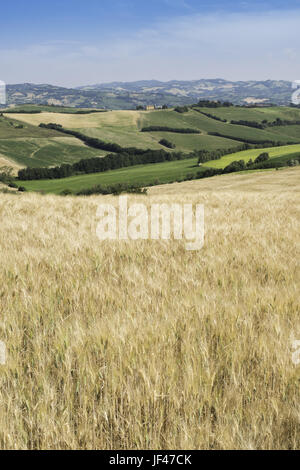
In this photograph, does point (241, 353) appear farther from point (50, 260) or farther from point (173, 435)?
point (50, 260)

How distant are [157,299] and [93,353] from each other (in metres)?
1.04

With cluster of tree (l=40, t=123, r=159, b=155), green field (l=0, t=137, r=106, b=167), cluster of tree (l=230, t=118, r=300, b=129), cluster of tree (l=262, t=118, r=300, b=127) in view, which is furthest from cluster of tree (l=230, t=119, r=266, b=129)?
green field (l=0, t=137, r=106, b=167)

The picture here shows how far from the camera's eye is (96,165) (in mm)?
114875

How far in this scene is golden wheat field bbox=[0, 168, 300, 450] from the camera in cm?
171

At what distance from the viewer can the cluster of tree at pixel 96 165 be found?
342 ft

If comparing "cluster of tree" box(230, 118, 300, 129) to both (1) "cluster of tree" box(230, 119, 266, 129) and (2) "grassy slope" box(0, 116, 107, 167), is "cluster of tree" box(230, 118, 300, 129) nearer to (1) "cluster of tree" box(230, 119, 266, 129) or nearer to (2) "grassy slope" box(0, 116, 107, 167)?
(1) "cluster of tree" box(230, 119, 266, 129)

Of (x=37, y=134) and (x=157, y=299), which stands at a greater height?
(x=37, y=134)

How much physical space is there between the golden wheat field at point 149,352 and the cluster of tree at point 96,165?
104825mm

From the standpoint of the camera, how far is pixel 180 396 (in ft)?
6.34

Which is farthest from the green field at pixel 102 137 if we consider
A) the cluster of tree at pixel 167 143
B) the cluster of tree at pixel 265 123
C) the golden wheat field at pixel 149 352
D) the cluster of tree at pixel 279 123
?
the golden wheat field at pixel 149 352

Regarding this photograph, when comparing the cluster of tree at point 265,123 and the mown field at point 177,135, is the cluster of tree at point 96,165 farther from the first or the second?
the cluster of tree at point 265,123

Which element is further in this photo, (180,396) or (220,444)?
(180,396)

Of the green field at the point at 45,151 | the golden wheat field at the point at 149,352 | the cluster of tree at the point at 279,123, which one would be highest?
the cluster of tree at the point at 279,123

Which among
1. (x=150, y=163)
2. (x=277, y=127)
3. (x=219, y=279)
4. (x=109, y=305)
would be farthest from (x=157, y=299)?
(x=277, y=127)
